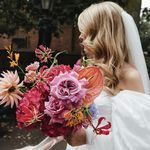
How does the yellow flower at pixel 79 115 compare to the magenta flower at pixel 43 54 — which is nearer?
the yellow flower at pixel 79 115

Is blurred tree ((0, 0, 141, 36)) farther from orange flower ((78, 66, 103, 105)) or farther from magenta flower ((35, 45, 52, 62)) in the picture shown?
orange flower ((78, 66, 103, 105))

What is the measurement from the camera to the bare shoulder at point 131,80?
317 centimetres

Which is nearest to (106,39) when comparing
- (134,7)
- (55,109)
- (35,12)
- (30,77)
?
(30,77)

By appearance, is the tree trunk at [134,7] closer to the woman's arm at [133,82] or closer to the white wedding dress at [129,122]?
the woman's arm at [133,82]

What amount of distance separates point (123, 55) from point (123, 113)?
0.47 metres

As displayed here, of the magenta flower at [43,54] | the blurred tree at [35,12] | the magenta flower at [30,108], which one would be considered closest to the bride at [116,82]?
the magenta flower at [43,54]

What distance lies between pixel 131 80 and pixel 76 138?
58 centimetres

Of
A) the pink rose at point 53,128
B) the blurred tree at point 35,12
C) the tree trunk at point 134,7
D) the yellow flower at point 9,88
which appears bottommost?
the blurred tree at point 35,12

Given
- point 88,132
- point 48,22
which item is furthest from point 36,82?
point 48,22

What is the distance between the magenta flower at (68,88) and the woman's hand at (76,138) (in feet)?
1.09

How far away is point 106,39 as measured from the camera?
3207 mm

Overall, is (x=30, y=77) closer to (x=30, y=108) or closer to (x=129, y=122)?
(x=30, y=108)

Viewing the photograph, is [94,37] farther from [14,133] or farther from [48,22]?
[48,22]

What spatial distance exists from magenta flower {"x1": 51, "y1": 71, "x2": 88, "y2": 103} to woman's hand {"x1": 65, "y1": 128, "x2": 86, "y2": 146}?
1.09 ft
